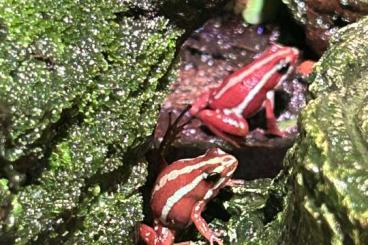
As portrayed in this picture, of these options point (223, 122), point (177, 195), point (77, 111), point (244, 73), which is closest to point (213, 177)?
point (177, 195)

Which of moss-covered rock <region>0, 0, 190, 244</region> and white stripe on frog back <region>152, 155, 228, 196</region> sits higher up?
moss-covered rock <region>0, 0, 190, 244</region>

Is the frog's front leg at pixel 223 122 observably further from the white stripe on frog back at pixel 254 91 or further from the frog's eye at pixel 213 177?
the frog's eye at pixel 213 177

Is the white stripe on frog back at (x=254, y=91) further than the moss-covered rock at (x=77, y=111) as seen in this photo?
Yes

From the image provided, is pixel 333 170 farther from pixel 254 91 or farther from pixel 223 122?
pixel 254 91

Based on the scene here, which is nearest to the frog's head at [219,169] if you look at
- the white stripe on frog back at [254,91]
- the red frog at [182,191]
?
the red frog at [182,191]

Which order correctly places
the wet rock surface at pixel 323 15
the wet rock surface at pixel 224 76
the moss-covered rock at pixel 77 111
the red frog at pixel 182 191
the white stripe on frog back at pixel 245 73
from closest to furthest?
1. the moss-covered rock at pixel 77 111
2. the red frog at pixel 182 191
3. the wet rock surface at pixel 323 15
4. the wet rock surface at pixel 224 76
5. the white stripe on frog back at pixel 245 73

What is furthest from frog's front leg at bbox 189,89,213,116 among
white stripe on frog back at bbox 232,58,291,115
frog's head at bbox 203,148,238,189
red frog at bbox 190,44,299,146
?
frog's head at bbox 203,148,238,189

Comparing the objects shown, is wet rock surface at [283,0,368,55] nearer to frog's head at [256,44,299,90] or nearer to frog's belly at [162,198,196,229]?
frog's head at [256,44,299,90]
